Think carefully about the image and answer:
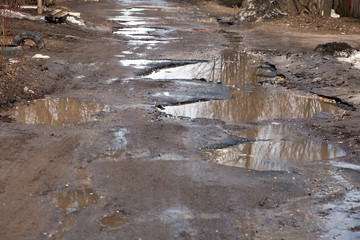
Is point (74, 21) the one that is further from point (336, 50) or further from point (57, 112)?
point (57, 112)

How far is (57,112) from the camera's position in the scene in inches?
326

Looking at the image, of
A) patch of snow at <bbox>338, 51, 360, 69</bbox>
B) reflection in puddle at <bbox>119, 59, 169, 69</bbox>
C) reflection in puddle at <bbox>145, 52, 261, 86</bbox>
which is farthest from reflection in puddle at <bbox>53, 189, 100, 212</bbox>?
patch of snow at <bbox>338, 51, 360, 69</bbox>

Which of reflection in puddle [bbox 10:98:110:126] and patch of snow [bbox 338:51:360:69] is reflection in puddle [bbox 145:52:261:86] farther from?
reflection in puddle [bbox 10:98:110:126]

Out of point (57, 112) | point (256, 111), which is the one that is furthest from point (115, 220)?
point (256, 111)

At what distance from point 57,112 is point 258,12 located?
54.5ft

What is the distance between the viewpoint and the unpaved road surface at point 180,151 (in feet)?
15.2

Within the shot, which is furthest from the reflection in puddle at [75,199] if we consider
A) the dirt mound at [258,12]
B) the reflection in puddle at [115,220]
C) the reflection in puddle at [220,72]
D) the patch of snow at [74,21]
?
the dirt mound at [258,12]

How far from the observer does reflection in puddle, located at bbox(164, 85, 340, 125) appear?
836 cm

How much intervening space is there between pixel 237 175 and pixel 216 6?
1058 inches

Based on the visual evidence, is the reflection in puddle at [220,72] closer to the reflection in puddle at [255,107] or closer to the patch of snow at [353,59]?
the reflection in puddle at [255,107]

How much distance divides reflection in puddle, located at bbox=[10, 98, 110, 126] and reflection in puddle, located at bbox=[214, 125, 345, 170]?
103 inches

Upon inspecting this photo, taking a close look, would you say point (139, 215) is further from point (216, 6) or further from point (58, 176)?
point (216, 6)

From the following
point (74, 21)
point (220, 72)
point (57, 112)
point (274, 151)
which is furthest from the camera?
point (74, 21)

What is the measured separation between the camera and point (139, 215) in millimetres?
4715
